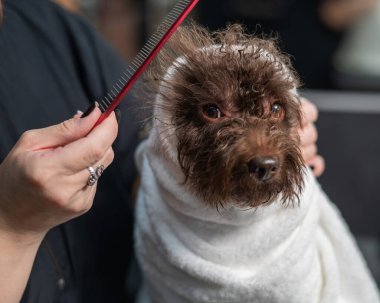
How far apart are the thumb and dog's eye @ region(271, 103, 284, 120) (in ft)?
1.12

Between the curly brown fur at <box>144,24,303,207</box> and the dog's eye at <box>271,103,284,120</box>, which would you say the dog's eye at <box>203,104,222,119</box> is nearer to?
the curly brown fur at <box>144,24,303,207</box>

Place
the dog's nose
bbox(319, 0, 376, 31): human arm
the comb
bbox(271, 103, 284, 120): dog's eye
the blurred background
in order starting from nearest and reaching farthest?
the comb
the dog's nose
bbox(271, 103, 284, 120): dog's eye
the blurred background
bbox(319, 0, 376, 31): human arm

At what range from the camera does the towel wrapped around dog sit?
1.06 meters

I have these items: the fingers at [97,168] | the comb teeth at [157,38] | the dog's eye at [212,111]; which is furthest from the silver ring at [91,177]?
the dog's eye at [212,111]

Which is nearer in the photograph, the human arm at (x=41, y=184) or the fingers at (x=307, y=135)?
the human arm at (x=41, y=184)

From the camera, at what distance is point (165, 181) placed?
107 centimetres

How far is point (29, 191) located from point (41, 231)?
0.11 metres

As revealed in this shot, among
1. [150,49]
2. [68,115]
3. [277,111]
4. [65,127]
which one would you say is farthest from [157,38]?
[68,115]

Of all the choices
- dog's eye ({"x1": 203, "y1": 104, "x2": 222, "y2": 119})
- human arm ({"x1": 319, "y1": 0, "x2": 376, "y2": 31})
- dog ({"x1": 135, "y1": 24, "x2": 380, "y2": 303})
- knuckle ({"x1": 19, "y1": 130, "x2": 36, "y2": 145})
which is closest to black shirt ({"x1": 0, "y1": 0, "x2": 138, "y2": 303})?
dog ({"x1": 135, "y1": 24, "x2": 380, "y2": 303})

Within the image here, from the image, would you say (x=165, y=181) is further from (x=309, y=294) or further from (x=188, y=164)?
(x=309, y=294)

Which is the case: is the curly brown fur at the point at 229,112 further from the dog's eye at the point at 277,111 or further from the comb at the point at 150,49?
the comb at the point at 150,49

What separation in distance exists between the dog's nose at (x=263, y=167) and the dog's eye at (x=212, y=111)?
14cm

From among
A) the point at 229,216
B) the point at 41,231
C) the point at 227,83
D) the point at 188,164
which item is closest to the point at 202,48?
the point at 227,83

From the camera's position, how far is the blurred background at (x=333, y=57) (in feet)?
6.95
